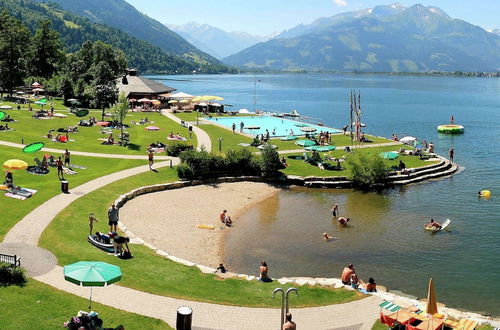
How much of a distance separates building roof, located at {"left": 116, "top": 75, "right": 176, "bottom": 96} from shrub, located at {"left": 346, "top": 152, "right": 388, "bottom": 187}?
196 feet

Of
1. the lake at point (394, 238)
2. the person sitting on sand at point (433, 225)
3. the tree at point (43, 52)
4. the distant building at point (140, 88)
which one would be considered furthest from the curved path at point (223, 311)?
the tree at point (43, 52)

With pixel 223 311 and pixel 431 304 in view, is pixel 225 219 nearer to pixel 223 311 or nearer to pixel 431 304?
pixel 223 311

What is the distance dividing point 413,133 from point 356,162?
155 feet

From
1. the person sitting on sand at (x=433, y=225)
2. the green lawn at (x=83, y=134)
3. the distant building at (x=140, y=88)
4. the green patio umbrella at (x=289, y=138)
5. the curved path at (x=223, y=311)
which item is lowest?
the person sitting on sand at (x=433, y=225)

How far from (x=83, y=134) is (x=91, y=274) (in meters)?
42.9

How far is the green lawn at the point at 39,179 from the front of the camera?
2960 cm

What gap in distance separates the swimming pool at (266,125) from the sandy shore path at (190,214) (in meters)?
28.5

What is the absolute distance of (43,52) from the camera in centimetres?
10612

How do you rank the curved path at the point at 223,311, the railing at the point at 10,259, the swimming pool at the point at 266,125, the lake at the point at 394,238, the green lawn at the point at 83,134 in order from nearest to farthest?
the curved path at the point at 223,311
the railing at the point at 10,259
the lake at the point at 394,238
the green lawn at the point at 83,134
the swimming pool at the point at 266,125

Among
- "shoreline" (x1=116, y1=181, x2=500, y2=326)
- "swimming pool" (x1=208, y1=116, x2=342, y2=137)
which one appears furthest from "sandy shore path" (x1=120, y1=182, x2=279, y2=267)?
"swimming pool" (x1=208, y1=116, x2=342, y2=137)

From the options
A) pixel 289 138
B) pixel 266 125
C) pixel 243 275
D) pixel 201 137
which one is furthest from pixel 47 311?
pixel 266 125

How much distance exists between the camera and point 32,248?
960 inches

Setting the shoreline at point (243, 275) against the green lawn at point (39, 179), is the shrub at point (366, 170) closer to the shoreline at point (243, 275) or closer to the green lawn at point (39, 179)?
the shoreline at point (243, 275)

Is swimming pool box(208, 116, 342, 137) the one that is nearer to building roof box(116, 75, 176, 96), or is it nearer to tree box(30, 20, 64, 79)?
building roof box(116, 75, 176, 96)
